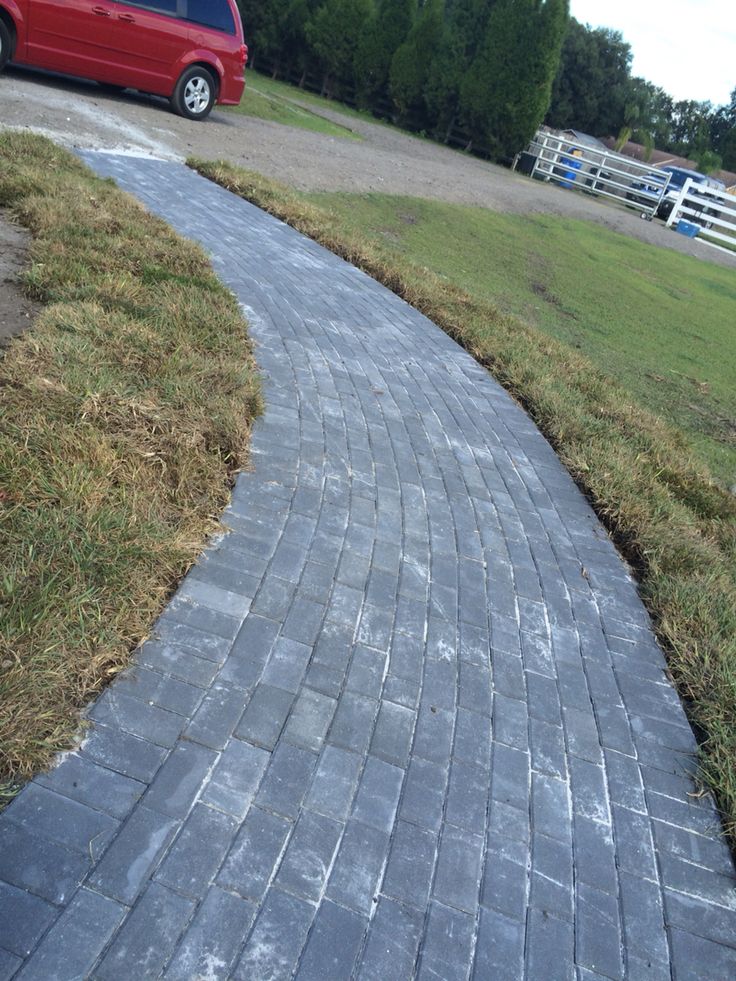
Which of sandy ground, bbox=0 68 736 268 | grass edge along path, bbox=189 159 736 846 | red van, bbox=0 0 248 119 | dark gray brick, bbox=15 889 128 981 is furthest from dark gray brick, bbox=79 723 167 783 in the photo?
red van, bbox=0 0 248 119

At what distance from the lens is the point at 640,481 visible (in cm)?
475

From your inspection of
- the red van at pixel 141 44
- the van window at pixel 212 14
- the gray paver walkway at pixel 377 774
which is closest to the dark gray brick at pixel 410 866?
the gray paver walkway at pixel 377 774

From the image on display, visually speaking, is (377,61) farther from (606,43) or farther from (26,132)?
(606,43)

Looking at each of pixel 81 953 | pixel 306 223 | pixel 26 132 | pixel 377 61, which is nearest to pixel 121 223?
pixel 306 223

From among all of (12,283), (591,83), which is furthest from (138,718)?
(591,83)

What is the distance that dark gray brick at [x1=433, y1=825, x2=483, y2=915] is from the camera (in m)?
2.10

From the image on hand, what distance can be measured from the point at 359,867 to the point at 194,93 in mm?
13918

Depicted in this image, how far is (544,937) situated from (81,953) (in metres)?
1.14

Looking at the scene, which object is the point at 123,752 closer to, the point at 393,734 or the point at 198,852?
the point at 198,852

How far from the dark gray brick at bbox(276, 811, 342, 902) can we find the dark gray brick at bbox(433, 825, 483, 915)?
0.30m

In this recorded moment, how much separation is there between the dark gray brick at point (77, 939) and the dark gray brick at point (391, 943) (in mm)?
587

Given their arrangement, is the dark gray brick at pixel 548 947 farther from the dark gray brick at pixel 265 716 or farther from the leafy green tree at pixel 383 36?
the leafy green tree at pixel 383 36

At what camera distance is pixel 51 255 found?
5219 mm

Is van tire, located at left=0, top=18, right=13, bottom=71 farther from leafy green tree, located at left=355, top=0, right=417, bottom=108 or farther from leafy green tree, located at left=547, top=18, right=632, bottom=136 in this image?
leafy green tree, located at left=547, top=18, right=632, bottom=136
